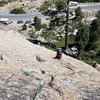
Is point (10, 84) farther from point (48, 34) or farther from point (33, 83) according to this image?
point (48, 34)

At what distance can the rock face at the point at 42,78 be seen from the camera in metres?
22.6

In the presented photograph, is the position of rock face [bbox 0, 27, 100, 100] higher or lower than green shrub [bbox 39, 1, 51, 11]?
higher

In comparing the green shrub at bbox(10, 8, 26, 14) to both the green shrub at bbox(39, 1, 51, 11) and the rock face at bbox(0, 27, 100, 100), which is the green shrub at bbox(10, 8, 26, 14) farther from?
the rock face at bbox(0, 27, 100, 100)

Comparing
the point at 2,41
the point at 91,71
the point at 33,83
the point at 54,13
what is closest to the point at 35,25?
the point at 54,13

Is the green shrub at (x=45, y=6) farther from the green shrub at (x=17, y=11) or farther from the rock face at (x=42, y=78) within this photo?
the rock face at (x=42, y=78)

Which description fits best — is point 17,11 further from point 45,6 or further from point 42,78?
point 42,78

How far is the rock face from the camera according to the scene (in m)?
22.6

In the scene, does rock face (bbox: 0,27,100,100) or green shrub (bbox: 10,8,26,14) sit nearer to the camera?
rock face (bbox: 0,27,100,100)

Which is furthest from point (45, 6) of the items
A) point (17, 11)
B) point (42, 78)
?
point (42, 78)

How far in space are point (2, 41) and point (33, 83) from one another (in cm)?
1257

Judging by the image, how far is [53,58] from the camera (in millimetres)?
31844

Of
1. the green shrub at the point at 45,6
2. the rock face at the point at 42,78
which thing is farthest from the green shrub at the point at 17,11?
the rock face at the point at 42,78

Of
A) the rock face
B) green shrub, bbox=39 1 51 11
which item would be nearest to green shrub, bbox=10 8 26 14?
green shrub, bbox=39 1 51 11

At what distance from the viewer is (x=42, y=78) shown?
2505 centimetres
